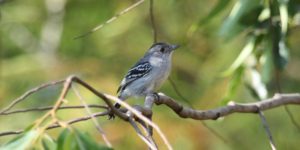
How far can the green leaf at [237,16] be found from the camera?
18.4 feet

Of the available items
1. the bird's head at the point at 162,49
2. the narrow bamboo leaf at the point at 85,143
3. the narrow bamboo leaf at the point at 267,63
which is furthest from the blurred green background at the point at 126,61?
the narrow bamboo leaf at the point at 85,143

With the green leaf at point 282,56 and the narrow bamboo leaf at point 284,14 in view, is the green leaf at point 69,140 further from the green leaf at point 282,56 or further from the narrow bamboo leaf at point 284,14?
the green leaf at point 282,56

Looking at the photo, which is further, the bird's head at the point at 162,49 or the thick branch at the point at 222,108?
the bird's head at the point at 162,49

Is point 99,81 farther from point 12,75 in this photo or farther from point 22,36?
point 22,36

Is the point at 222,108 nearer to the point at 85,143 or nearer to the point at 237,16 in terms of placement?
the point at 237,16

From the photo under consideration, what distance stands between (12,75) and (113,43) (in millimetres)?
1545

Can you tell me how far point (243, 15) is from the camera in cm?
573

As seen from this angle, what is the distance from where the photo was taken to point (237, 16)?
18.4 ft

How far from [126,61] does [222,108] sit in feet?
24.5

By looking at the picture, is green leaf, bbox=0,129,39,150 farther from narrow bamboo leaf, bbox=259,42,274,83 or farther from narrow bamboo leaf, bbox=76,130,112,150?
narrow bamboo leaf, bbox=259,42,274,83

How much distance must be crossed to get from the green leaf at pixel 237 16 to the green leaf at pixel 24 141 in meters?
2.86

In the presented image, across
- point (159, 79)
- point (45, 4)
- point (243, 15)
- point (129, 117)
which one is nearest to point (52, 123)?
point (129, 117)

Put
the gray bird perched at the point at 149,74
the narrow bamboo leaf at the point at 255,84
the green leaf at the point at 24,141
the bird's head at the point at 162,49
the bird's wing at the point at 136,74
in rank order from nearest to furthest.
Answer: the green leaf at the point at 24,141 < the narrow bamboo leaf at the point at 255,84 < the gray bird perched at the point at 149,74 < the bird's wing at the point at 136,74 < the bird's head at the point at 162,49

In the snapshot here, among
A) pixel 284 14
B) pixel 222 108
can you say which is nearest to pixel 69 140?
pixel 222 108
